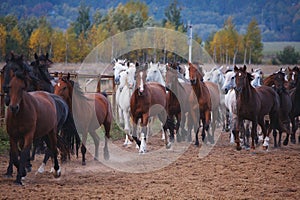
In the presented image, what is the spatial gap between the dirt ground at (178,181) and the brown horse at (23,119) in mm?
552

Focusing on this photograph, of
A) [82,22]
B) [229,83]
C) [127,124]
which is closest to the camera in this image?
[127,124]

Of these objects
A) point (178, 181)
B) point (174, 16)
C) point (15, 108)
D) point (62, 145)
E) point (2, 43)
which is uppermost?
point (174, 16)

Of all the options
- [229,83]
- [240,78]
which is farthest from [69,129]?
[229,83]

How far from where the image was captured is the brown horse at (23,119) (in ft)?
28.8

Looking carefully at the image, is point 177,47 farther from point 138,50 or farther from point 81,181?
point 81,181

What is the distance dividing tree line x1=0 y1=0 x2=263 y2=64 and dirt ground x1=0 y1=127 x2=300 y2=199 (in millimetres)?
28138

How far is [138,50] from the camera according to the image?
6038 centimetres

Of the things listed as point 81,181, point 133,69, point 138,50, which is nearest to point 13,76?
point 81,181

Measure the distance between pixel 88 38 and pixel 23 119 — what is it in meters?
58.0

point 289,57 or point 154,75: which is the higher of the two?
point 289,57

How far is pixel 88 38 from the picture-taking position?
217 feet

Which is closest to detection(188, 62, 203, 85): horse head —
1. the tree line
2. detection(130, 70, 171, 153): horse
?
detection(130, 70, 171, 153): horse

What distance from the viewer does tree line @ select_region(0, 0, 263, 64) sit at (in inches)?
2083

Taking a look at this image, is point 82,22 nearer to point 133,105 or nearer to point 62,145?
point 133,105
